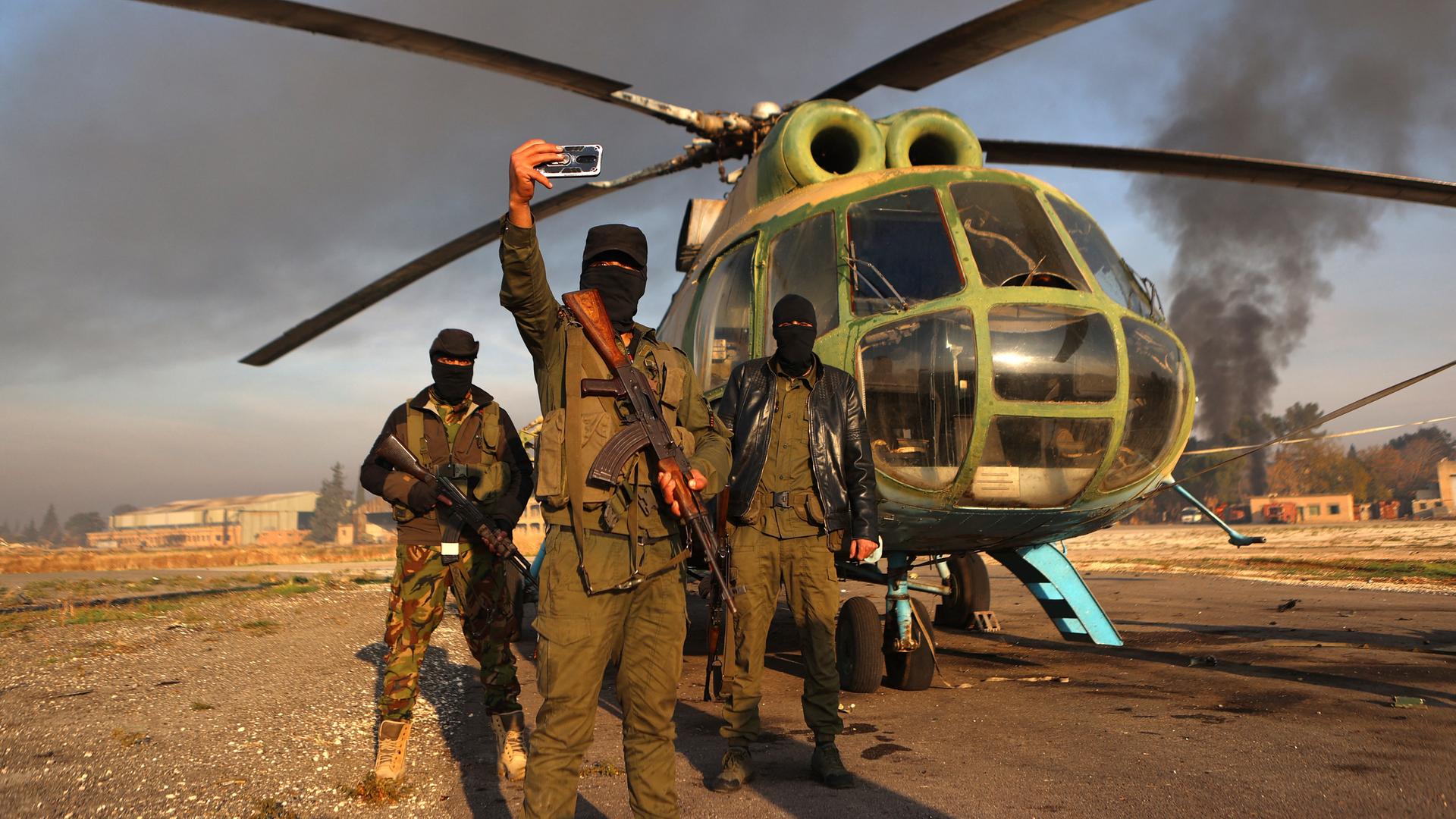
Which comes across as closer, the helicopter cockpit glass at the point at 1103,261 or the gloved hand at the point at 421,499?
the gloved hand at the point at 421,499

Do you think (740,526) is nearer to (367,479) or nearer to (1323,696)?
(367,479)

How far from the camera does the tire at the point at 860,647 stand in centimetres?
517

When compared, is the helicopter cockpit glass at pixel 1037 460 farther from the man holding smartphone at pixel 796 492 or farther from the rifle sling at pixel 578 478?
the rifle sling at pixel 578 478

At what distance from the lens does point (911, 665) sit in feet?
17.5

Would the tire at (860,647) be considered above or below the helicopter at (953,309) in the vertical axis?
below

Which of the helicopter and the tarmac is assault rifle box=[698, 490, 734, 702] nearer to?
the tarmac

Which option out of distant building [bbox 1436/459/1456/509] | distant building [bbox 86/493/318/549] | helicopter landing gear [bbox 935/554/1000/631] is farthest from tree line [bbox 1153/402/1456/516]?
distant building [bbox 86/493/318/549]

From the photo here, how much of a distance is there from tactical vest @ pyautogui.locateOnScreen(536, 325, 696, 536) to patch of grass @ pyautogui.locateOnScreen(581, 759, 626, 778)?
1512mm

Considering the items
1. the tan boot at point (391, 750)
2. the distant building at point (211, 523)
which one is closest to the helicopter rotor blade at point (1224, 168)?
the tan boot at point (391, 750)

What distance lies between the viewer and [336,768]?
3.78 meters

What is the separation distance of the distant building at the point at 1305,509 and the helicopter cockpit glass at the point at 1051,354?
2666 inches

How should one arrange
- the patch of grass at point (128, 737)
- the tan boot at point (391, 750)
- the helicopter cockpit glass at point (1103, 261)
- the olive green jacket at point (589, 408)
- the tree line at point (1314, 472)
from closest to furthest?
the olive green jacket at point (589, 408), the tan boot at point (391, 750), the patch of grass at point (128, 737), the helicopter cockpit glass at point (1103, 261), the tree line at point (1314, 472)

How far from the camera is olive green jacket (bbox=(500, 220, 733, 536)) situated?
2486 millimetres

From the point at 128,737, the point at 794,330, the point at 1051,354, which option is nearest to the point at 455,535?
the point at 794,330
